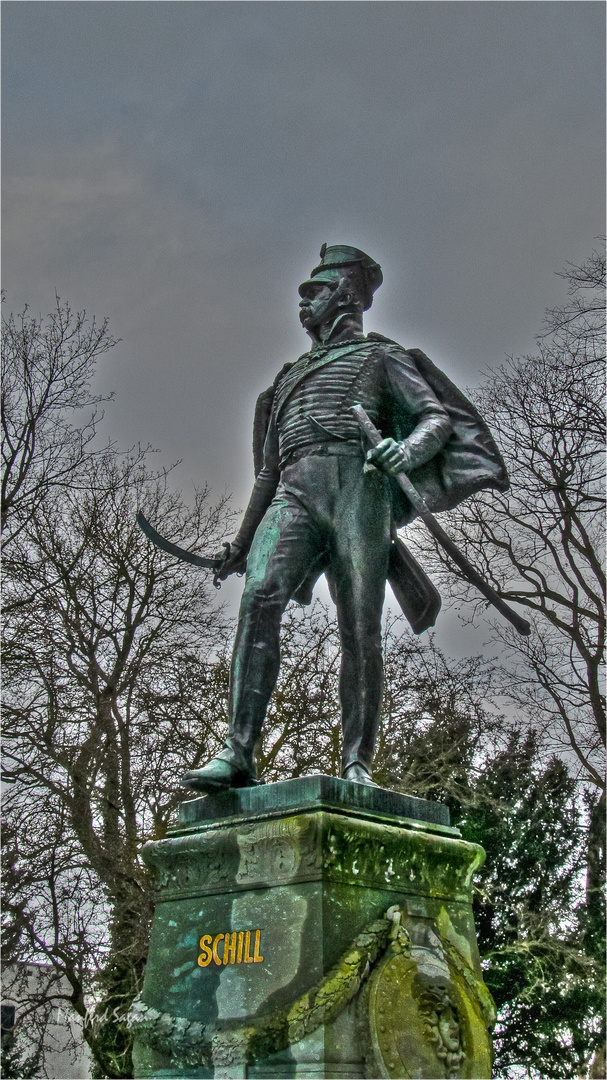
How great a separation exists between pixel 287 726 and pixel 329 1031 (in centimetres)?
1241

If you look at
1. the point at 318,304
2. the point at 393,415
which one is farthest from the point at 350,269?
the point at 393,415

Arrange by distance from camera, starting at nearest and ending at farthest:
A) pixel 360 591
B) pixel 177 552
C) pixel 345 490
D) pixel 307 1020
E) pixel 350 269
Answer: pixel 307 1020
pixel 360 591
pixel 345 490
pixel 177 552
pixel 350 269

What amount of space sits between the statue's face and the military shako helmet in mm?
27

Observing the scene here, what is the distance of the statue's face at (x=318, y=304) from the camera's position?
17.8 ft

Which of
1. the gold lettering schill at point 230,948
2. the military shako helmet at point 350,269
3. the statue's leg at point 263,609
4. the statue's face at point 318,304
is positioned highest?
the military shako helmet at point 350,269

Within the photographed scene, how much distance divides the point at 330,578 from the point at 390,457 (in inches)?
25.5

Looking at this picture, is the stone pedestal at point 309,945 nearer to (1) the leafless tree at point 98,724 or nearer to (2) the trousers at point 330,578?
(2) the trousers at point 330,578

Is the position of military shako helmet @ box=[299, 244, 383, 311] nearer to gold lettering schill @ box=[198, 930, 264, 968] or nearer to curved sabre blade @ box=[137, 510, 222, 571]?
curved sabre blade @ box=[137, 510, 222, 571]

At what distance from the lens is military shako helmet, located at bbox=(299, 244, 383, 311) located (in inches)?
216

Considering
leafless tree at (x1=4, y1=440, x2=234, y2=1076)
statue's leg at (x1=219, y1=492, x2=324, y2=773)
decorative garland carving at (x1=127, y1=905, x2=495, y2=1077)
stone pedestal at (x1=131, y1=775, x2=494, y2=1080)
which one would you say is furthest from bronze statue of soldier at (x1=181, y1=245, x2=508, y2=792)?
leafless tree at (x1=4, y1=440, x2=234, y2=1076)

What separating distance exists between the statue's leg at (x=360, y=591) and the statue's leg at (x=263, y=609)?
0.18m

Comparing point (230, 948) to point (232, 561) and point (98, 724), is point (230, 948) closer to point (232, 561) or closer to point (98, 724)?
point (232, 561)

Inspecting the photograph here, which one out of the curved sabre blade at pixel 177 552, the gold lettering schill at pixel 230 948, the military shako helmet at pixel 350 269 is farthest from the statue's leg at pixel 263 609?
the military shako helmet at pixel 350 269

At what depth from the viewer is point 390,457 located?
15.4 ft
